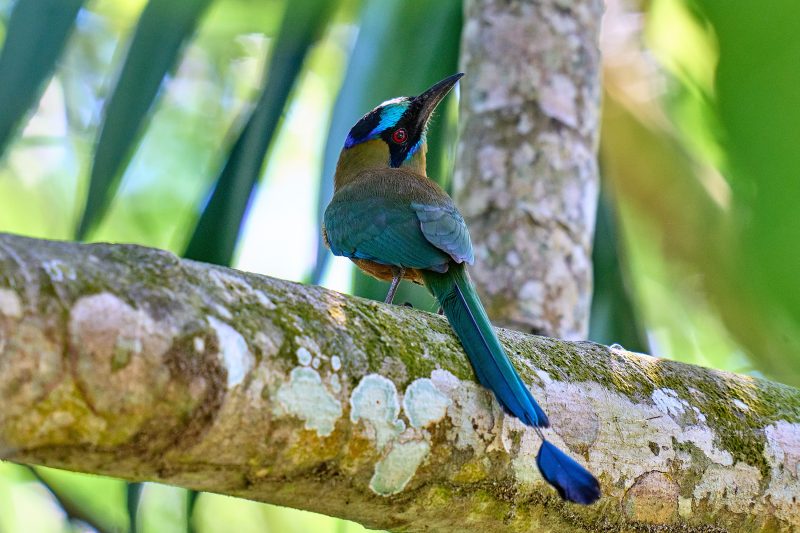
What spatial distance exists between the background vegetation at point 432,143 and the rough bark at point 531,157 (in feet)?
0.67

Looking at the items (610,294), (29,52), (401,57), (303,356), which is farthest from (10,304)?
(610,294)

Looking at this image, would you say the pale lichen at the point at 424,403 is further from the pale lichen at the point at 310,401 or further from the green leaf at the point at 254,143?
the green leaf at the point at 254,143

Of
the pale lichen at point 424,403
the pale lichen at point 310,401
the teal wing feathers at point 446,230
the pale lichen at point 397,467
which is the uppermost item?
the teal wing feathers at point 446,230

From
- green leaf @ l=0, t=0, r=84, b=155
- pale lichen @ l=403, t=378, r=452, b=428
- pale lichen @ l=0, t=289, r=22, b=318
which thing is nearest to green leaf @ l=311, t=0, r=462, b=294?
green leaf @ l=0, t=0, r=84, b=155

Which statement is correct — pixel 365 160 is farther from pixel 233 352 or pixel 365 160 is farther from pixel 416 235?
pixel 233 352

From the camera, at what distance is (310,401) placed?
63.4 inches

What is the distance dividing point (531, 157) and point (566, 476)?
1.91 m

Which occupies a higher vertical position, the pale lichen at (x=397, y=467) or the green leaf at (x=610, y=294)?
Answer: the green leaf at (x=610, y=294)

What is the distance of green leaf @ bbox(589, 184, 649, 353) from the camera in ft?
14.7

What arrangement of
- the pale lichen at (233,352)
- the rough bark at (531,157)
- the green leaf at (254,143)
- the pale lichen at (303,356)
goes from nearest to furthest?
the pale lichen at (233,352), the pale lichen at (303,356), the rough bark at (531,157), the green leaf at (254,143)

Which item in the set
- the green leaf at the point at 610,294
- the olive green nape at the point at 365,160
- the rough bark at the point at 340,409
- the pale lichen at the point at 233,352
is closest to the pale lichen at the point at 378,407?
the rough bark at the point at 340,409

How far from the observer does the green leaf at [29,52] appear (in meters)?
3.29

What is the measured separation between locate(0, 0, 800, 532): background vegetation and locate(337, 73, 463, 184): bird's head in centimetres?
10

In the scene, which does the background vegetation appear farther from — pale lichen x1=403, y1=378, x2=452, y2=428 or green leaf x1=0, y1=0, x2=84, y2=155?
pale lichen x1=403, y1=378, x2=452, y2=428
